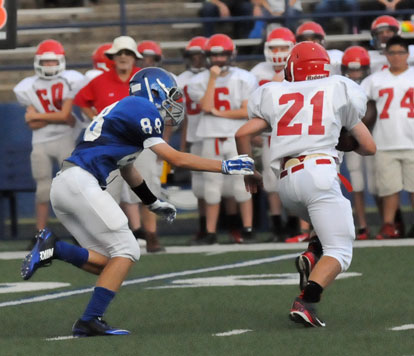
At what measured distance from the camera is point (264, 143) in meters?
11.2

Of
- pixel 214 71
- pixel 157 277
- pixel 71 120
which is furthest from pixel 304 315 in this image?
pixel 71 120

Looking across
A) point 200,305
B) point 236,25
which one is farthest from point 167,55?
point 200,305

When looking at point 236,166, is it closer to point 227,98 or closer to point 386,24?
point 227,98

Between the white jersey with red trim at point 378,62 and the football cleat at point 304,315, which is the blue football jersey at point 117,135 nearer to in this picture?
the football cleat at point 304,315

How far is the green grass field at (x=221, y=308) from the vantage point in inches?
221

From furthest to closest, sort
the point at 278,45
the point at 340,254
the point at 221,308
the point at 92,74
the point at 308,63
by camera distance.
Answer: the point at 92,74
the point at 278,45
the point at 221,308
the point at 308,63
the point at 340,254

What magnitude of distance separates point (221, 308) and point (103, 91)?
3.90 meters

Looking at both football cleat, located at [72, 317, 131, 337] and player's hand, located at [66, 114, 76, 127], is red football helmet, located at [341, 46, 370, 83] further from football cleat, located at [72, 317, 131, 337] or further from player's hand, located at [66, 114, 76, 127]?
football cleat, located at [72, 317, 131, 337]

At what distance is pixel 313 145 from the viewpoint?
6352 millimetres

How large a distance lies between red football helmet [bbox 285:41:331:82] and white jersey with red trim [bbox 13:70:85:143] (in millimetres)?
4952

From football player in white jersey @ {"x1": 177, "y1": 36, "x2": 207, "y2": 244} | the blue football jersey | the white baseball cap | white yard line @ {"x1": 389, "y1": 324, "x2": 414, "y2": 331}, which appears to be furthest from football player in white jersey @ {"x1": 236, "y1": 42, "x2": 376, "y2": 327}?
football player in white jersey @ {"x1": 177, "y1": 36, "x2": 207, "y2": 244}

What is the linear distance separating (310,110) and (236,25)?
827 centimetres

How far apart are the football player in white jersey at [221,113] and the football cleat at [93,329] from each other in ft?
16.4

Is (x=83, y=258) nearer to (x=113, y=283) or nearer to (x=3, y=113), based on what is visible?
(x=113, y=283)
